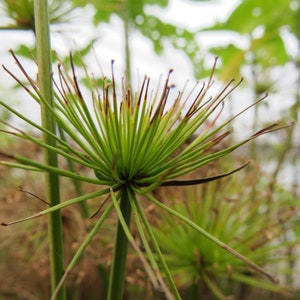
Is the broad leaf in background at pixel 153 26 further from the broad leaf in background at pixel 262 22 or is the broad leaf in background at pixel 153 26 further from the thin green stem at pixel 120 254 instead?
the thin green stem at pixel 120 254

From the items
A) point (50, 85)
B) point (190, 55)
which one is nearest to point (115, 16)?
point (190, 55)

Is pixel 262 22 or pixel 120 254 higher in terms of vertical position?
pixel 262 22

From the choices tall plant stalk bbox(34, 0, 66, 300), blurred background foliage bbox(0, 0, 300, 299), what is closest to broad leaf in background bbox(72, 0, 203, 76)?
blurred background foliage bbox(0, 0, 300, 299)

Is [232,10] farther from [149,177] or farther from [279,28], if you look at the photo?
[149,177]

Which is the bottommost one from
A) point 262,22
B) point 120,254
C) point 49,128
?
point 120,254

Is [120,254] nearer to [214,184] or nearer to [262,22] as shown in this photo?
[214,184]

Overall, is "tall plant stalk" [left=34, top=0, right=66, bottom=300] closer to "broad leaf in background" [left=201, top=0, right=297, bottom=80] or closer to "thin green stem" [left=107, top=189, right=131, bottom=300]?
"thin green stem" [left=107, top=189, right=131, bottom=300]

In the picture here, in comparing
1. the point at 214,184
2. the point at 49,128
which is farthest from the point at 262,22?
the point at 49,128

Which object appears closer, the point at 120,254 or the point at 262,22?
the point at 120,254
